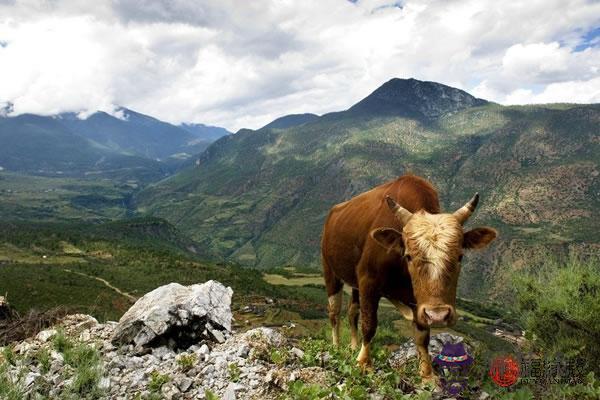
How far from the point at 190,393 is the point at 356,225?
4.74m

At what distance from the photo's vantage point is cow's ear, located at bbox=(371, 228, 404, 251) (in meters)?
7.26

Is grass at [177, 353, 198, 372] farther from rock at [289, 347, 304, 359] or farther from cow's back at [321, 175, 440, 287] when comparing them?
cow's back at [321, 175, 440, 287]

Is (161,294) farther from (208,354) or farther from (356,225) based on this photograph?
(356,225)

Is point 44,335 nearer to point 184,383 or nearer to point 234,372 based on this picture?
point 184,383

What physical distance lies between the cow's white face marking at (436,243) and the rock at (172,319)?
711 centimetres

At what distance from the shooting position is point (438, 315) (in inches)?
250

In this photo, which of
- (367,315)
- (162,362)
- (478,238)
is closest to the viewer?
(478,238)

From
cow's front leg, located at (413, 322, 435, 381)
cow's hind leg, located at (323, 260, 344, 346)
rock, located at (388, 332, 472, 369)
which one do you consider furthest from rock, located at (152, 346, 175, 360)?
cow's front leg, located at (413, 322, 435, 381)

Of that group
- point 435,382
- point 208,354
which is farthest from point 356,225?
point 208,354

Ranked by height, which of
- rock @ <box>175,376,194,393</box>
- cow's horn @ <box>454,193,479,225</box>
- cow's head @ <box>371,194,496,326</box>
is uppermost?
cow's horn @ <box>454,193,479,225</box>

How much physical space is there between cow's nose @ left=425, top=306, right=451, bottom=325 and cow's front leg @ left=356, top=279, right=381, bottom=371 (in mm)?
2062

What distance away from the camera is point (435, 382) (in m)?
8.07

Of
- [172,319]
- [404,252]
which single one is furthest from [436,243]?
[172,319]

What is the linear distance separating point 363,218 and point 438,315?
11.4ft
